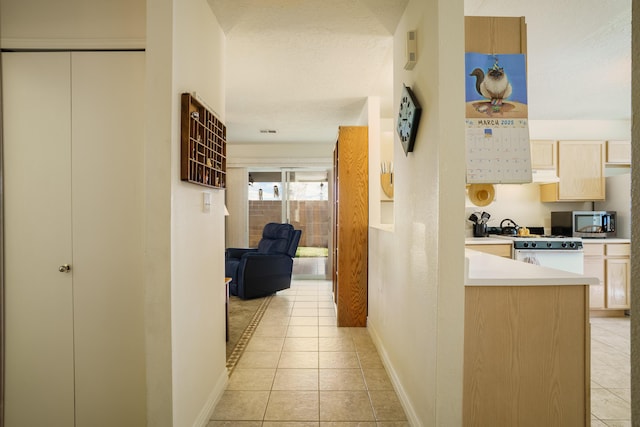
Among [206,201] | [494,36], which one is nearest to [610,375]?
[494,36]

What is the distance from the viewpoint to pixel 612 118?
179 inches

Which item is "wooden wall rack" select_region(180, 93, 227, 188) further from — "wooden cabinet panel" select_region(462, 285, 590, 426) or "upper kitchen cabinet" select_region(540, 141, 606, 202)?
"upper kitchen cabinet" select_region(540, 141, 606, 202)

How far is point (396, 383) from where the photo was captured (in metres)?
2.29

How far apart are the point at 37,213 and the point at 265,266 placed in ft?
10.3

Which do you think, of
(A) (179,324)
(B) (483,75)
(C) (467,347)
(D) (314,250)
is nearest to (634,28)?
(B) (483,75)

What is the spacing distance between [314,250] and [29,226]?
15.7 feet

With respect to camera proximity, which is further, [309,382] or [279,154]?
[279,154]

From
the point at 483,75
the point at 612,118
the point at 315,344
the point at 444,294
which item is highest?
the point at 612,118

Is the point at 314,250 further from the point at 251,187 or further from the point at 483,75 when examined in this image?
the point at 483,75

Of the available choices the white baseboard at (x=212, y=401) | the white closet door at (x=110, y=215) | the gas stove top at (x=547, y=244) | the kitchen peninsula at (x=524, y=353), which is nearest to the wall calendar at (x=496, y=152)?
the kitchen peninsula at (x=524, y=353)

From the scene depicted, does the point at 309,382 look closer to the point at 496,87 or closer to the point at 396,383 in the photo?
the point at 396,383

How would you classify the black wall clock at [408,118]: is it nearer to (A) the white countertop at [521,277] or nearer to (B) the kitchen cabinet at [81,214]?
(A) the white countertop at [521,277]

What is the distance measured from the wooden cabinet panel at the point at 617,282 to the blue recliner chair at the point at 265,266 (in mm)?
3904

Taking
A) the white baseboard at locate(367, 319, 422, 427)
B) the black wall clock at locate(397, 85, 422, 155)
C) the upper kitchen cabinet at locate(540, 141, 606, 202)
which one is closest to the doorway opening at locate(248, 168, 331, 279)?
the white baseboard at locate(367, 319, 422, 427)
